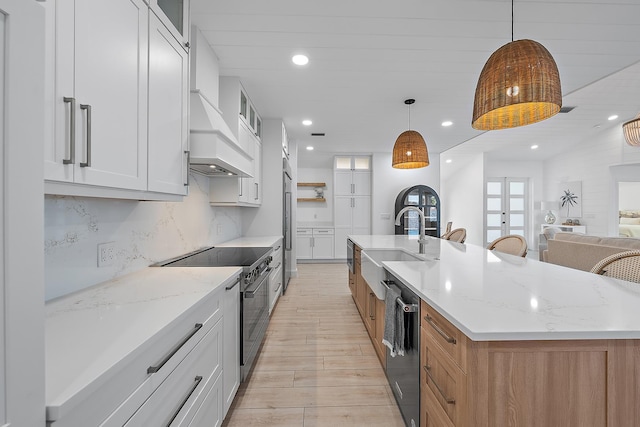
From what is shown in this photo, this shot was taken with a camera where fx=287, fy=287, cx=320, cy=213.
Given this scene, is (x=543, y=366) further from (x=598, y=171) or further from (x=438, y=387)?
(x=598, y=171)

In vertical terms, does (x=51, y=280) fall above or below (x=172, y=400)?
above

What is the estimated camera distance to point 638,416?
88 centimetres

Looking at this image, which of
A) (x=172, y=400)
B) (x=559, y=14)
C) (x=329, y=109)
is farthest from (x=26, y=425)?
(x=329, y=109)

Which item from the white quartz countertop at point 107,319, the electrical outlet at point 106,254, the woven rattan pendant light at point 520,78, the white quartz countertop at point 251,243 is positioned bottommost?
the white quartz countertop at point 107,319

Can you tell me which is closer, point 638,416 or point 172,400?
point 638,416

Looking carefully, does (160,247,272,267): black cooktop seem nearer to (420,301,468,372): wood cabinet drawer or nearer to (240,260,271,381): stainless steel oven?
(240,260,271,381): stainless steel oven

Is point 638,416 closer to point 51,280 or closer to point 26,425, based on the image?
point 26,425

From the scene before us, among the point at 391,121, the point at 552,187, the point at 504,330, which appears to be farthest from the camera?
the point at 552,187

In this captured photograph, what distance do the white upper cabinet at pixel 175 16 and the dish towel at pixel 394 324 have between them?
190 cm

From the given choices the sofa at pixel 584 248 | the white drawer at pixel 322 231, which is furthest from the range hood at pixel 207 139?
the white drawer at pixel 322 231

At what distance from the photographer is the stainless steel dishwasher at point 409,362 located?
4.46ft

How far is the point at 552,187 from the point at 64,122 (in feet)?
35.7

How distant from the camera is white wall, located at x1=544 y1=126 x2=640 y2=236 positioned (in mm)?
6715

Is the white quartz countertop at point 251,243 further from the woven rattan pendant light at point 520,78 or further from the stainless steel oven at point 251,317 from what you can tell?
the woven rattan pendant light at point 520,78
